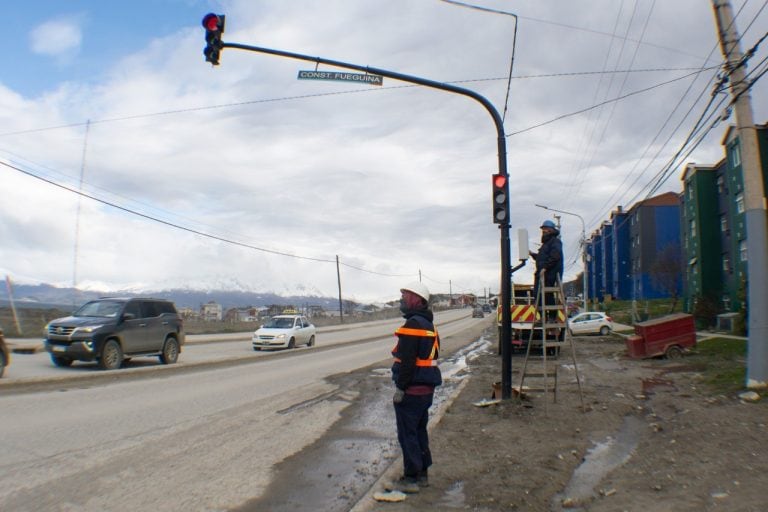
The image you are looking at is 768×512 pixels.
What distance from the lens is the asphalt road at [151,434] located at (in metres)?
5.70

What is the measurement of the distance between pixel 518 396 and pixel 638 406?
198 centimetres

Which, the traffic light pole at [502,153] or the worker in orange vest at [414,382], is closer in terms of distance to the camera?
the worker in orange vest at [414,382]

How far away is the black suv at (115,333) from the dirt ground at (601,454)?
9.52m

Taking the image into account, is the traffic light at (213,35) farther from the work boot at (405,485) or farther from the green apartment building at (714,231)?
the green apartment building at (714,231)

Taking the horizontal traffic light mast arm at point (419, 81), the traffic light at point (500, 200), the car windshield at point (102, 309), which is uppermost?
the horizontal traffic light mast arm at point (419, 81)

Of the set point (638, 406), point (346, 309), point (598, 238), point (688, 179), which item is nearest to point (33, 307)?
point (638, 406)

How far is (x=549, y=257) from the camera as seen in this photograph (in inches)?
381

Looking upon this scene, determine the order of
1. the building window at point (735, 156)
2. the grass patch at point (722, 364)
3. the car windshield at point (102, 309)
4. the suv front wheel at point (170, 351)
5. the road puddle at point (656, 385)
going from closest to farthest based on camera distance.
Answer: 1. the grass patch at point (722, 364)
2. the road puddle at point (656, 385)
3. the car windshield at point (102, 309)
4. the suv front wheel at point (170, 351)
5. the building window at point (735, 156)

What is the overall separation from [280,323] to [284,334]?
1422 mm

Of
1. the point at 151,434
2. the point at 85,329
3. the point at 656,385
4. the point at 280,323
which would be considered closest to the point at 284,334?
the point at 280,323

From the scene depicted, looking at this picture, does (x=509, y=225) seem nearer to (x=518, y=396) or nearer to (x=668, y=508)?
Result: (x=518, y=396)

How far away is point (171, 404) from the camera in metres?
10.8

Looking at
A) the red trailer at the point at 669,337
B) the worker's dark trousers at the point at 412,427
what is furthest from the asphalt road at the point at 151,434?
the red trailer at the point at 669,337

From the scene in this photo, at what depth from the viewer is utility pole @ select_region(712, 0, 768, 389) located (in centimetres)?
1009
